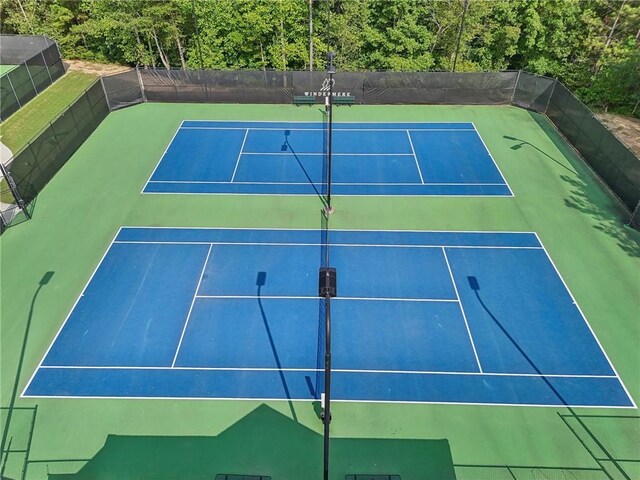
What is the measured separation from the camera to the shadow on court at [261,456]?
1129 centimetres

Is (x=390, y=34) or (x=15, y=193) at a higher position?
(x=390, y=34)

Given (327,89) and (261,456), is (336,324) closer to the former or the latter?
(261,456)

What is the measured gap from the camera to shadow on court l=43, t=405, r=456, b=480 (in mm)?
11289

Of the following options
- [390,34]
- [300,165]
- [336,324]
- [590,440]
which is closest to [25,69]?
[300,165]

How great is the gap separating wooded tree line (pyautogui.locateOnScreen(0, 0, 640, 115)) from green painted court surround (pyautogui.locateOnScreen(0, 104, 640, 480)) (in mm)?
10504

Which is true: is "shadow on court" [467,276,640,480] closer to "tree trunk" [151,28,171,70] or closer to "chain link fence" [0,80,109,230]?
"chain link fence" [0,80,109,230]

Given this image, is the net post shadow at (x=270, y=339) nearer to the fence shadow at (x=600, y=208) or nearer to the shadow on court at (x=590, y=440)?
the shadow on court at (x=590, y=440)

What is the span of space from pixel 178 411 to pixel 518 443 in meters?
9.03

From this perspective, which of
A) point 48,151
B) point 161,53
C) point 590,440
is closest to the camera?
point 590,440

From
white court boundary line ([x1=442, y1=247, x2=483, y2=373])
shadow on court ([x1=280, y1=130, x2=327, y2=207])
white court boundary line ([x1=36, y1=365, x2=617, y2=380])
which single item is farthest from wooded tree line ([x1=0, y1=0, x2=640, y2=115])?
white court boundary line ([x1=36, y1=365, x2=617, y2=380])

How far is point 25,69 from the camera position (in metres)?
27.9

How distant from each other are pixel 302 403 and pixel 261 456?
69.0 inches

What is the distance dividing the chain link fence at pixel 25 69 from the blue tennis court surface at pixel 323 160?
10676 millimetres

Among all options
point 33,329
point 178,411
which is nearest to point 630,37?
point 178,411
